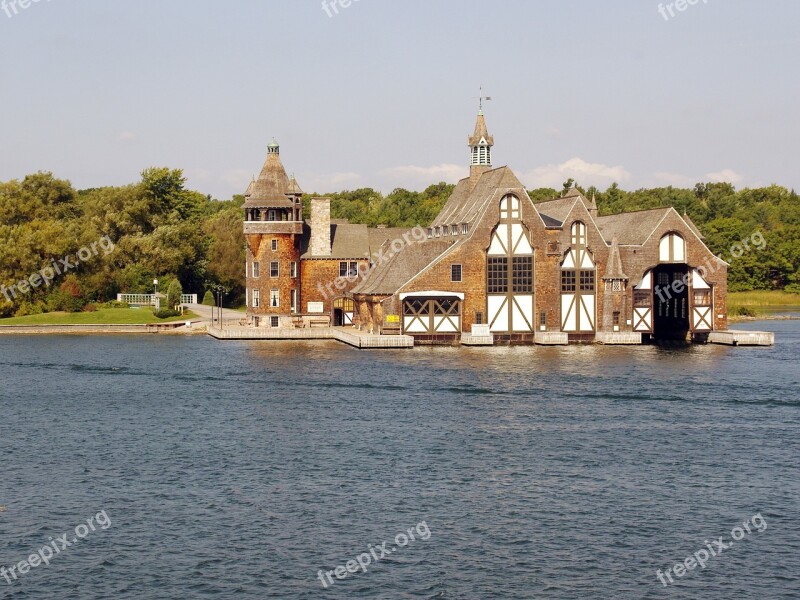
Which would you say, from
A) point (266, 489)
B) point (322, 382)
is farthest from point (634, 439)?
point (322, 382)

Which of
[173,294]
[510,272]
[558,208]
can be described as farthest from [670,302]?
[173,294]

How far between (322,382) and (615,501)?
106ft

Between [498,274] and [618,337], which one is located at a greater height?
[498,274]

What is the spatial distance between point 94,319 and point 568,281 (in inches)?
2080

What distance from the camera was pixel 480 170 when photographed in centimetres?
10812

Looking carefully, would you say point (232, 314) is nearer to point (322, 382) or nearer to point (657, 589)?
point (322, 382)

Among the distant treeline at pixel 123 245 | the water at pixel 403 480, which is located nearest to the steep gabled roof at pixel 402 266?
the water at pixel 403 480

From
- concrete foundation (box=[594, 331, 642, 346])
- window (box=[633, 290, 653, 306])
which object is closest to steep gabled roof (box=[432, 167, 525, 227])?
window (box=[633, 290, 653, 306])

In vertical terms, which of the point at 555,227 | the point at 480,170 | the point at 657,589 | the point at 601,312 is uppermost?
the point at 480,170

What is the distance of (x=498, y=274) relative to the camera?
92438 millimetres

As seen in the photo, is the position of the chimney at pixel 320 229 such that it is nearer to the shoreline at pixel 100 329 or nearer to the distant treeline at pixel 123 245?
the shoreline at pixel 100 329

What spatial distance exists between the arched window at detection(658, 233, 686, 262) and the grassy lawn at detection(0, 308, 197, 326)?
5223cm

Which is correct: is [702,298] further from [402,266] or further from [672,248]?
[402,266]

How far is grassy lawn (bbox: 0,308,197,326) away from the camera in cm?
11400
